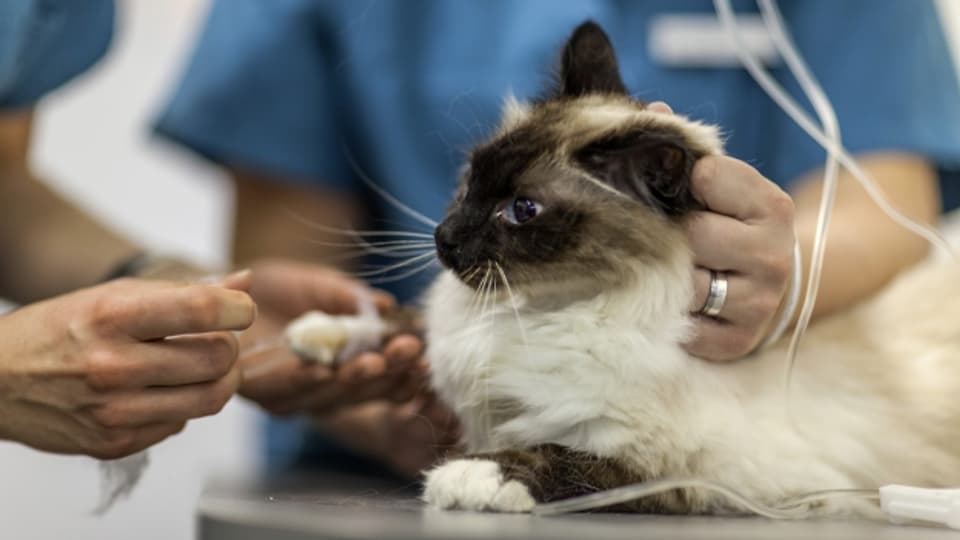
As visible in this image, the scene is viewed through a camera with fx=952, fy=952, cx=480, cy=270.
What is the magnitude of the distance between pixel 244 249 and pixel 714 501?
3.28ft

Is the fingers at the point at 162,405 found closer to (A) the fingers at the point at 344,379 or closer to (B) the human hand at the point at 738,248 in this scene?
(A) the fingers at the point at 344,379

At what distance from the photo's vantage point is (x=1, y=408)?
840 mm

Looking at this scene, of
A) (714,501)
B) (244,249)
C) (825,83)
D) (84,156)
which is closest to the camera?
(714,501)

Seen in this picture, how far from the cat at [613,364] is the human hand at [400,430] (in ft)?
0.30

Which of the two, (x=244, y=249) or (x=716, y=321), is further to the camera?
(x=244, y=249)

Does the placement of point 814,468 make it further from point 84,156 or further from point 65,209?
point 84,156

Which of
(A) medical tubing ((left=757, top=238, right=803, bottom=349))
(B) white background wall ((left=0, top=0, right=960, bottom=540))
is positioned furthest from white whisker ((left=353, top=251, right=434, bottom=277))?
(B) white background wall ((left=0, top=0, right=960, bottom=540))

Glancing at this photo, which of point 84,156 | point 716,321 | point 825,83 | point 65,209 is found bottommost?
point 716,321

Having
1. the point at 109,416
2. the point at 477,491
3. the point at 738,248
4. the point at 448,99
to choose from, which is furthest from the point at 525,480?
the point at 448,99

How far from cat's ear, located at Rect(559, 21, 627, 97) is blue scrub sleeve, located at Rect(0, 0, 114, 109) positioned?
2.16 feet

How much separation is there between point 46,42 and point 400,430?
67 cm

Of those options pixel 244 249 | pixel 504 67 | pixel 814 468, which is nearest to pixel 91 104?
pixel 244 249

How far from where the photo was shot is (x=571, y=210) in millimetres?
802

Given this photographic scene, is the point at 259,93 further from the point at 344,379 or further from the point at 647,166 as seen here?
the point at 647,166
